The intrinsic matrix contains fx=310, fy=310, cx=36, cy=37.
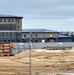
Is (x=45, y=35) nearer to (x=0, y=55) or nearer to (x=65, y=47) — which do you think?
(x=0, y=55)

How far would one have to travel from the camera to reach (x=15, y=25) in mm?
46250

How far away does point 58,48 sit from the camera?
1454 inches

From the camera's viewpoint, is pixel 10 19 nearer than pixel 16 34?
No

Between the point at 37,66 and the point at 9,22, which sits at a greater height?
the point at 9,22

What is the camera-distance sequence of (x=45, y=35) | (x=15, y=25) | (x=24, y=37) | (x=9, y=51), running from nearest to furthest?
1. (x=24, y=37)
2. (x=45, y=35)
3. (x=9, y=51)
4. (x=15, y=25)

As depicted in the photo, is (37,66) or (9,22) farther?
(9,22)

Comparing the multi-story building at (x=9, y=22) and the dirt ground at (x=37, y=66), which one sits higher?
the multi-story building at (x=9, y=22)

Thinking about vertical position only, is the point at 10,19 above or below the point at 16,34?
above

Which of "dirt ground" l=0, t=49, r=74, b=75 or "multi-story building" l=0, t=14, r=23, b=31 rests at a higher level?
"multi-story building" l=0, t=14, r=23, b=31

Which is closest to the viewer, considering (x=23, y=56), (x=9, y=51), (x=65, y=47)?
(x=23, y=56)

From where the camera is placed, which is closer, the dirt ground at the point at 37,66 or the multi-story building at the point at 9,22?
the dirt ground at the point at 37,66

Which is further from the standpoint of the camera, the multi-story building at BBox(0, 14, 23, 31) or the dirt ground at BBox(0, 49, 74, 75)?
the multi-story building at BBox(0, 14, 23, 31)

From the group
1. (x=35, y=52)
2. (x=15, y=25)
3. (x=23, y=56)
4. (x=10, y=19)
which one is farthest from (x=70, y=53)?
(x=10, y=19)

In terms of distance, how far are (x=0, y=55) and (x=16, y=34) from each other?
55.2 ft
